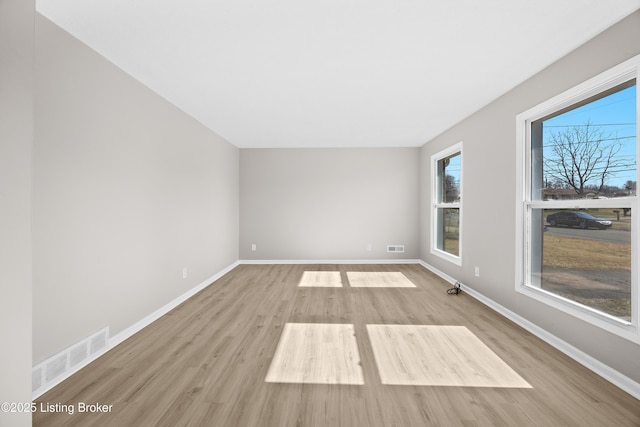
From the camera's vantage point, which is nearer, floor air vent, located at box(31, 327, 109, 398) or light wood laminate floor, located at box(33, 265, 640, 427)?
light wood laminate floor, located at box(33, 265, 640, 427)

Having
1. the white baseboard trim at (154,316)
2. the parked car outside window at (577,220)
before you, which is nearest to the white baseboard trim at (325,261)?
the white baseboard trim at (154,316)

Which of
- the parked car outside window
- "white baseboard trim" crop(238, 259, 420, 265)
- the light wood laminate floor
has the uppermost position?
the parked car outside window

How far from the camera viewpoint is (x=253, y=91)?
3.19 m

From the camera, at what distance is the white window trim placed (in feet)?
6.24

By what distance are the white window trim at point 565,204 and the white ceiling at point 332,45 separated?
358 mm

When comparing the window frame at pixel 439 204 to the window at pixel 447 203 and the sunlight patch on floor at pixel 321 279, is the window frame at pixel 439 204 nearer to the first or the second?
the window at pixel 447 203

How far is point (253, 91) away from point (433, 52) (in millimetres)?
1874

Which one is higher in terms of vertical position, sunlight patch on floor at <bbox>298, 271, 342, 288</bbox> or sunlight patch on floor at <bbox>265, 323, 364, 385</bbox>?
sunlight patch on floor at <bbox>298, 271, 342, 288</bbox>

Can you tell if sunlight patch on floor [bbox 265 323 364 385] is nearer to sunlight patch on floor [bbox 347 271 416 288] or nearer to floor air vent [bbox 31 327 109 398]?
floor air vent [bbox 31 327 109 398]

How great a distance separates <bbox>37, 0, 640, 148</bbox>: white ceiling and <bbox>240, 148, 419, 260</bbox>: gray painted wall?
2.44m

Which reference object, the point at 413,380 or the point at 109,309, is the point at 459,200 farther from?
the point at 109,309

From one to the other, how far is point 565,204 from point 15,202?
Result: 150 inches

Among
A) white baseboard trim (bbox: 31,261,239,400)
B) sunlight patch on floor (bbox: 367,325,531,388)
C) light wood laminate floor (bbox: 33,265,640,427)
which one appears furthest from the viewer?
sunlight patch on floor (bbox: 367,325,531,388)

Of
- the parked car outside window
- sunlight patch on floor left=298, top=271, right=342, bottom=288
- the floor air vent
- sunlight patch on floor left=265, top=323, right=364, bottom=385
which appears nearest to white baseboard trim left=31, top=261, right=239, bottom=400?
the floor air vent
